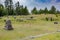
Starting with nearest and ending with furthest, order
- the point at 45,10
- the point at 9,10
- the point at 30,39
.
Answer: the point at 30,39, the point at 9,10, the point at 45,10

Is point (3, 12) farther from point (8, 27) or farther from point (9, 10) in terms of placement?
point (8, 27)

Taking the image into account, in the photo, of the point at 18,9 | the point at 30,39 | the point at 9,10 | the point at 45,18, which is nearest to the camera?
the point at 30,39

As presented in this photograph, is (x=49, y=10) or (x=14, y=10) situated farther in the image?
(x=49, y=10)

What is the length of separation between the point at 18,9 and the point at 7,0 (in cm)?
956

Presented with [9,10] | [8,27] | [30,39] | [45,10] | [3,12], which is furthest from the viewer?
[45,10]

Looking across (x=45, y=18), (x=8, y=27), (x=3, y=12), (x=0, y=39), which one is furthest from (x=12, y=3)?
(x=0, y=39)

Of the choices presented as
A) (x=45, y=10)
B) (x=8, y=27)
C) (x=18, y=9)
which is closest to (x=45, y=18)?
(x=8, y=27)

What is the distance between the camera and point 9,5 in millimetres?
119250

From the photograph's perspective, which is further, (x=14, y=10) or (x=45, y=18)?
(x=14, y=10)

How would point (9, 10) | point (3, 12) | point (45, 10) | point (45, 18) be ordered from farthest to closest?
point (45, 10) < point (9, 10) < point (3, 12) < point (45, 18)

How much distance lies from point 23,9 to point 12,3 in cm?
839

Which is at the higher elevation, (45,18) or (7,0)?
(7,0)

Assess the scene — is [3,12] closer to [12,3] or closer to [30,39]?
[12,3]

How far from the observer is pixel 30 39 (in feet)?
72.9
